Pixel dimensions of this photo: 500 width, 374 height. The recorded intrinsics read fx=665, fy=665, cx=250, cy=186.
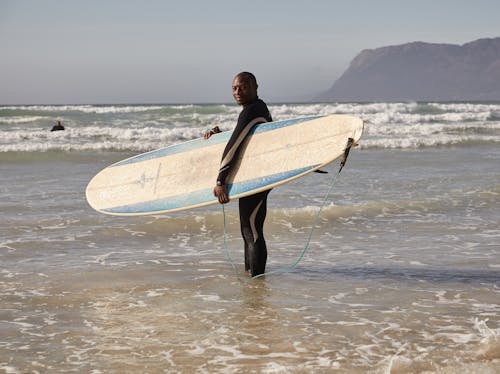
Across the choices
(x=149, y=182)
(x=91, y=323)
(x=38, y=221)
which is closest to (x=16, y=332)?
(x=91, y=323)

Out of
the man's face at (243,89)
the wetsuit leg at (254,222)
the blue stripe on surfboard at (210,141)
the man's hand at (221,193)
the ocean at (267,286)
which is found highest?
the man's face at (243,89)

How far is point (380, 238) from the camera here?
6.33 metres

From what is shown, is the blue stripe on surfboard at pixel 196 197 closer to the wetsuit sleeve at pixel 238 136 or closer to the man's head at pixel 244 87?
the wetsuit sleeve at pixel 238 136

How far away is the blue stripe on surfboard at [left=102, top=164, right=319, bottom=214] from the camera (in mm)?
4430

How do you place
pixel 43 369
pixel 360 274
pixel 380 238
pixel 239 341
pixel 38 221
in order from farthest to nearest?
pixel 38 221, pixel 380 238, pixel 360 274, pixel 239 341, pixel 43 369

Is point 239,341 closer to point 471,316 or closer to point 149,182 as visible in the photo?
point 471,316

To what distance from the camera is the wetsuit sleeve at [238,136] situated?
4.46 meters

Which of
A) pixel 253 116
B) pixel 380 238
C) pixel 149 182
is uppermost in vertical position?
pixel 253 116

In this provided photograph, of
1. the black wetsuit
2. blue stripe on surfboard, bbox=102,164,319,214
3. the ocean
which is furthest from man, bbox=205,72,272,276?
the ocean

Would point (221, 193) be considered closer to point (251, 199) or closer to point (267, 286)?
point (251, 199)

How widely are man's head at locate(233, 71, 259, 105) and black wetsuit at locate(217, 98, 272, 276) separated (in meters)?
0.07

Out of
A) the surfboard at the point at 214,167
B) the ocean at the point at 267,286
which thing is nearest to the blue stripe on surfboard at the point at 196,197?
the surfboard at the point at 214,167

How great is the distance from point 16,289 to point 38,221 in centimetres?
252

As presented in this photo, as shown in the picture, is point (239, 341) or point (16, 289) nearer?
point (239, 341)
